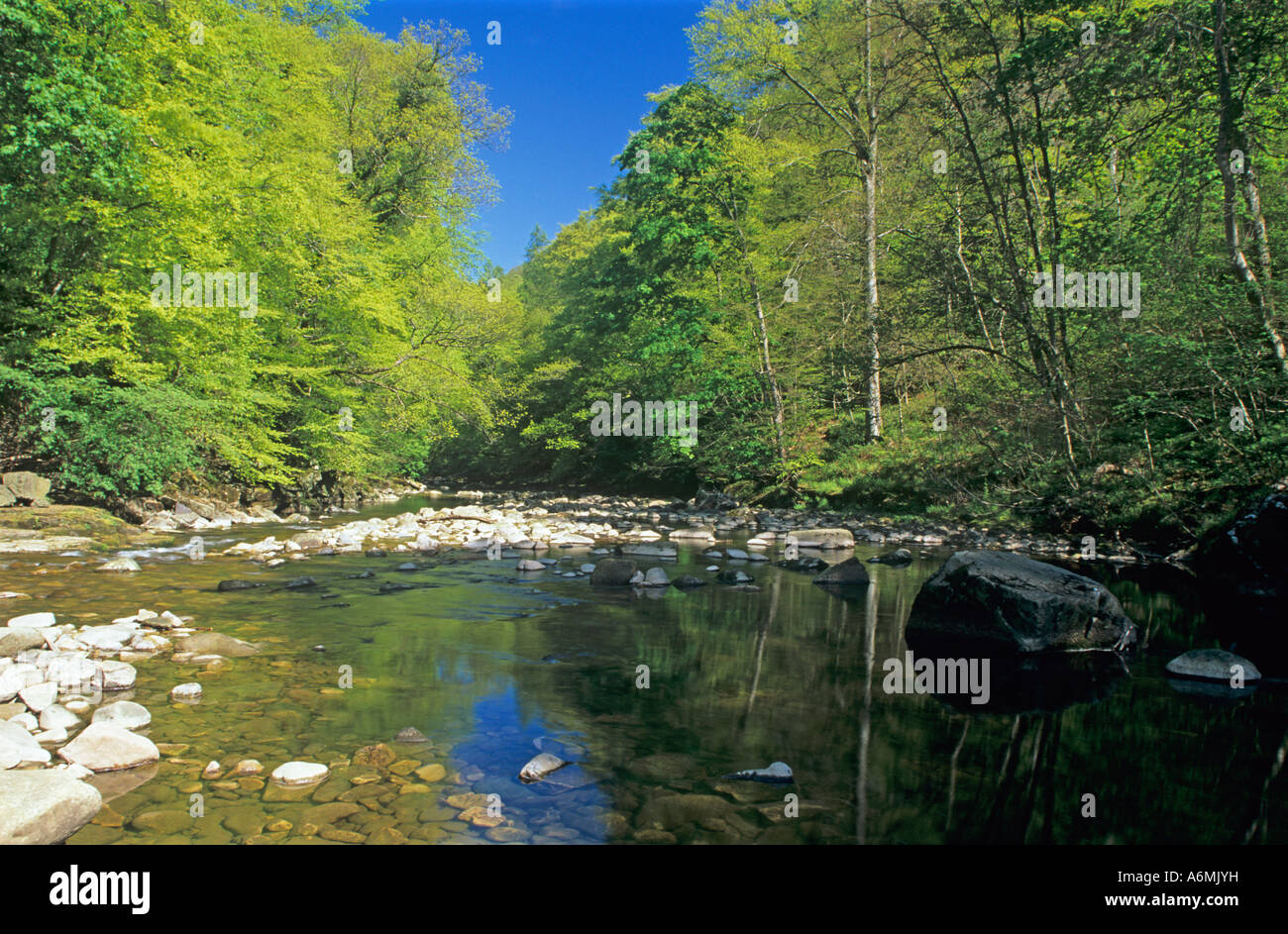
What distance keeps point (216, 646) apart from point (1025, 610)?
7.90 metres

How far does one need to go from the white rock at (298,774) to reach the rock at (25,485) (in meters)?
13.1

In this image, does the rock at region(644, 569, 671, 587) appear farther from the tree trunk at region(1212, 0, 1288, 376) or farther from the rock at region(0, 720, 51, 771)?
the tree trunk at region(1212, 0, 1288, 376)

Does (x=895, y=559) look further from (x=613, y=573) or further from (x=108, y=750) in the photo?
(x=108, y=750)

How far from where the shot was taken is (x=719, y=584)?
33.9 feet

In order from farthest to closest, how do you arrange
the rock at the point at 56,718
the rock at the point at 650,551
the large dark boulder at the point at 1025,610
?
the rock at the point at 650,551, the large dark boulder at the point at 1025,610, the rock at the point at 56,718

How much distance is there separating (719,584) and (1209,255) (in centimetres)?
968

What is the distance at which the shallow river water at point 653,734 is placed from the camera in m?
3.52

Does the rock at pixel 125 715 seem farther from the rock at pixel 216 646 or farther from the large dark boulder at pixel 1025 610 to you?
the large dark boulder at pixel 1025 610

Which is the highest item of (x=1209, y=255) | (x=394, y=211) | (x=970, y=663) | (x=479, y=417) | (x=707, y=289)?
(x=394, y=211)

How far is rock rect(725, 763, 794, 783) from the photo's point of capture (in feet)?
13.1

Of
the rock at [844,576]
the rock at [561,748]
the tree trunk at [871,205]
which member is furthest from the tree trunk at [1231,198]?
the rock at [561,748]

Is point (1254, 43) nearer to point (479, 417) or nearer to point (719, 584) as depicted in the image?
point (719, 584)

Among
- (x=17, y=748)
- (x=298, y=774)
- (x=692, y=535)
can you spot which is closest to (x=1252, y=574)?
(x=692, y=535)
